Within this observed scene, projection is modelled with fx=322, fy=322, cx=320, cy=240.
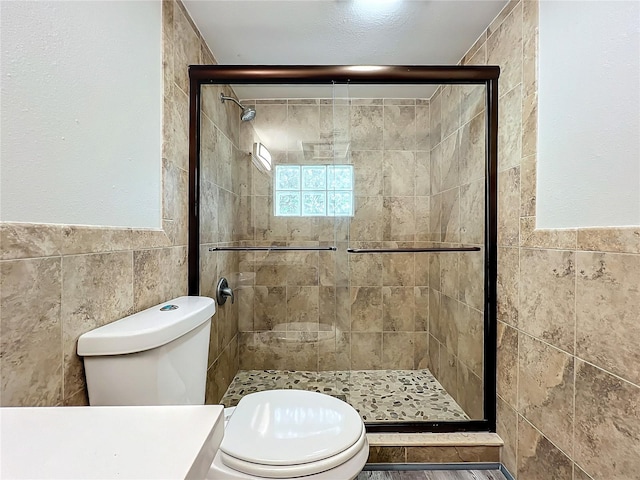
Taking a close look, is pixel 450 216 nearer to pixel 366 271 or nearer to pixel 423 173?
pixel 423 173

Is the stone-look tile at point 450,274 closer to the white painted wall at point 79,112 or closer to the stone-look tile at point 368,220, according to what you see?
the stone-look tile at point 368,220

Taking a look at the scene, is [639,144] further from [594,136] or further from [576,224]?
[576,224]

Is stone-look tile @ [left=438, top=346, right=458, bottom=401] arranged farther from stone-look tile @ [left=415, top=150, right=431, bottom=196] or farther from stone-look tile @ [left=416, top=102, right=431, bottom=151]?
stone-look tile @ [left=416, top=102, right=431, bottom=151]

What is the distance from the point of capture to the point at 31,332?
0.70m

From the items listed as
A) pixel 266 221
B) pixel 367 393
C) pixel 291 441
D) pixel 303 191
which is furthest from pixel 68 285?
pixel 367 393

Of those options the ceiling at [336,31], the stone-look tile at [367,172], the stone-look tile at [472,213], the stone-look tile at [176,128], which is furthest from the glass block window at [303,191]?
the stone-look tile at [472,213]

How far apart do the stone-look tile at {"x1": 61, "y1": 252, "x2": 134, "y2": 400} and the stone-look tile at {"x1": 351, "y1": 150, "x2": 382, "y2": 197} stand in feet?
4.70

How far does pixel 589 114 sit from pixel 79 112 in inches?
58.0

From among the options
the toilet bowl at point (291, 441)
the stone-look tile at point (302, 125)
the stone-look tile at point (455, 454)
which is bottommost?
the stone-look tile at point (455, 454)

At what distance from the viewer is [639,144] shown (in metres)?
0.85

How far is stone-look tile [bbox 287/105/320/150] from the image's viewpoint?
1.83 m

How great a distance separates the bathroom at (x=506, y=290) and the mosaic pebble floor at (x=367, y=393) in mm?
139

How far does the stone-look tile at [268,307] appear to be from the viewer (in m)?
1.87

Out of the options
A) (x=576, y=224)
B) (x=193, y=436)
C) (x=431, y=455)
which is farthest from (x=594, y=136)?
(x=431, y=455)
